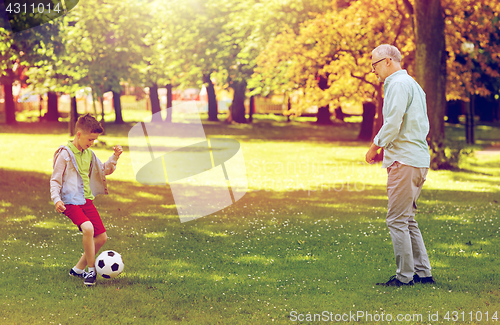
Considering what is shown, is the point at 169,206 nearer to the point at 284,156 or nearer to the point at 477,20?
the point at 284,156

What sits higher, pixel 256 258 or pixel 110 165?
pixel 110 165

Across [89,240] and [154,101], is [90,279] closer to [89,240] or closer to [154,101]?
[89,240]

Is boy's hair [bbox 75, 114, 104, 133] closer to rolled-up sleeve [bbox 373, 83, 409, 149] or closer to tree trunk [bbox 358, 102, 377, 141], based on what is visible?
rolled-up sleeve [bbox 373, 83, 409, 149]

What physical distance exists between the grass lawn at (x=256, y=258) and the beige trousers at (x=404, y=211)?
27 centimetres

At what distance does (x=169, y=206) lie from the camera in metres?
11.1

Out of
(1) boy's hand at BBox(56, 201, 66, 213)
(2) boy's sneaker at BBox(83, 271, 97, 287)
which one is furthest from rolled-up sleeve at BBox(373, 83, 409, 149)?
(2) boy's sneaker at BBox(83, 271, 97, 287)

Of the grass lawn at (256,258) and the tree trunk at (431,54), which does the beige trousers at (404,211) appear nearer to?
the grass lawn at (256,258)


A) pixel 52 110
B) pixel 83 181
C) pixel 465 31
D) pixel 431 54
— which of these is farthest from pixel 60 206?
pixel 52 110

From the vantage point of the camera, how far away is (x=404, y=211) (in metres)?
5.30

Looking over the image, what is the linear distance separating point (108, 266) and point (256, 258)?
1976mm

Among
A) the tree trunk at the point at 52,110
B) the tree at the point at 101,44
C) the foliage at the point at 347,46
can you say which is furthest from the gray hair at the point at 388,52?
the tree trunk at the point at 52,110

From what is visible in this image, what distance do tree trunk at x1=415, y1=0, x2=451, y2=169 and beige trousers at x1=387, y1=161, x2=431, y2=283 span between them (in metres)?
11.5

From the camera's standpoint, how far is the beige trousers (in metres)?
5.25

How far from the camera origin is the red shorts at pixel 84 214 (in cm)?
557
